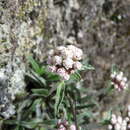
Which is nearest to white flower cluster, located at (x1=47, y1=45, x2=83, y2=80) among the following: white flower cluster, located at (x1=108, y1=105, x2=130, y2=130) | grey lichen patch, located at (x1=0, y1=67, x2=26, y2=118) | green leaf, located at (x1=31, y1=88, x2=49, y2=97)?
grey lichen patch, located at (x1=0, y1=67, x2=26, y2=118)

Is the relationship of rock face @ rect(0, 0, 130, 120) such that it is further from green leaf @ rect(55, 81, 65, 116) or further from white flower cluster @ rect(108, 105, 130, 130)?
white flower cluster @ rect(108, 105, 130, 130)

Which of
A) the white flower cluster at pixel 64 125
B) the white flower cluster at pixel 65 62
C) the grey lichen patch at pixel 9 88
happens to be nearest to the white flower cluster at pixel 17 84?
the grey lichen patch at pixel 9 88

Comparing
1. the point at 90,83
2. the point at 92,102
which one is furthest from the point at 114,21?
the point at 92,102

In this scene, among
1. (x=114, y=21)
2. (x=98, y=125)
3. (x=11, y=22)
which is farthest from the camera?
(x=114, y=21)

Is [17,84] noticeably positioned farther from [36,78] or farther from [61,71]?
[61,71]

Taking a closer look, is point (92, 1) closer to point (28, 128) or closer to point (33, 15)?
point (33, 15)

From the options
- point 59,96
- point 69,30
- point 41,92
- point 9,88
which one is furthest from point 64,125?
point 69,30
